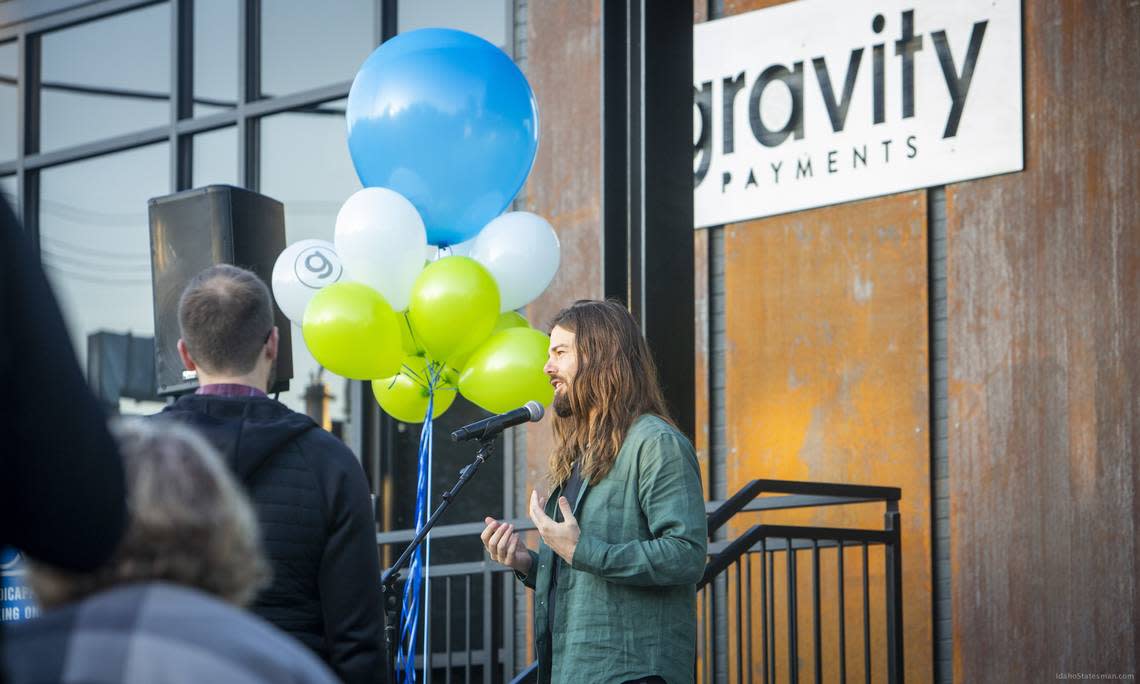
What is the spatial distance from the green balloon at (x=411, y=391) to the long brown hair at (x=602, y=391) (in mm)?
1064

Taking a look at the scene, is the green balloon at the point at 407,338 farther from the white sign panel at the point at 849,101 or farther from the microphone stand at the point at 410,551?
the white sign panel at the point at 849,101

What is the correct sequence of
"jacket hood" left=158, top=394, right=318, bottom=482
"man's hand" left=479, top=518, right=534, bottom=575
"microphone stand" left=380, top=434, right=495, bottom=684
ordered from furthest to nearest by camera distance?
"microphone stand" left=380, top=434, right=495, bottom=684 < "man's hand" left=479, top=518, right=534, bottom=575 < "jacket hood" left=158, top=394, right=318, bottom=482

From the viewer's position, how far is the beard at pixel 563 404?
3895 mm

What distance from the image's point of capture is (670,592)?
3.67 m

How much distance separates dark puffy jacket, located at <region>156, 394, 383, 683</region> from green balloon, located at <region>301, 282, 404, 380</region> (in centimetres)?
140

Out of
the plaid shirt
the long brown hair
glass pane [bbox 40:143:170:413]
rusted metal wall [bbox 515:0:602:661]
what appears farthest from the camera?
glass pane [bbox 40:143:170:413]

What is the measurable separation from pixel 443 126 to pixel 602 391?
1.38 metres

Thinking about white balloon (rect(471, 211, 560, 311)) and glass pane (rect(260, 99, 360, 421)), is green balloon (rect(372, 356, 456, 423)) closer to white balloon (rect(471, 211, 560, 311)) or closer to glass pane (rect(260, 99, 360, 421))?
white balloon (rect(471, 211, 560, 311))

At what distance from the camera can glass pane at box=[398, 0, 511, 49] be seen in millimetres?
8578

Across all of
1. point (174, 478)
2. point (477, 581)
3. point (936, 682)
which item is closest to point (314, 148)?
point (477, 581)

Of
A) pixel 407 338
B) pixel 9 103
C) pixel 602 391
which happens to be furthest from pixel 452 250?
pixel 9 103

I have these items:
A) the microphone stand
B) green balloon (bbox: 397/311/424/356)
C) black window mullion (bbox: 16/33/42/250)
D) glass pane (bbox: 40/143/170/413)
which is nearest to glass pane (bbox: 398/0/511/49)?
glass pane (bbox: 40/143/170/413)

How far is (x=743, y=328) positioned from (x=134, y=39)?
5206 millimetres

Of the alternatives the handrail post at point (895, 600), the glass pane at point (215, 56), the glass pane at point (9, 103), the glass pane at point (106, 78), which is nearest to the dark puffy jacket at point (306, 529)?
the handrail post at point (895, 600)
